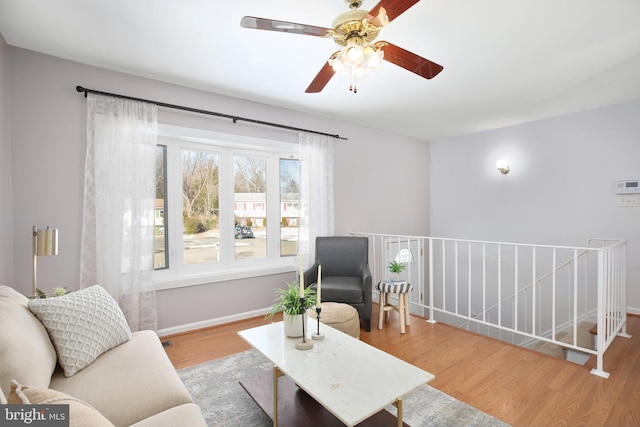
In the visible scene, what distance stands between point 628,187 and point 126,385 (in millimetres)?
4940

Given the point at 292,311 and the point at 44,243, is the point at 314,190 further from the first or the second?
the point at 44,243

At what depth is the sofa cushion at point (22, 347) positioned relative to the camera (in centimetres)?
109

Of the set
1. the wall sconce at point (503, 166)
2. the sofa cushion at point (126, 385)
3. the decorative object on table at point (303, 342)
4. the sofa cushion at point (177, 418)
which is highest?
the wall sconce at point (503, 166)

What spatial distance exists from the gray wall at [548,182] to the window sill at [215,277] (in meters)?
3.11

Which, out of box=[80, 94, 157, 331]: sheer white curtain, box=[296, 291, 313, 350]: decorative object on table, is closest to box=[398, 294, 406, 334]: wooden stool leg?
box=[296, 291, 313, 350]: decorative object on table

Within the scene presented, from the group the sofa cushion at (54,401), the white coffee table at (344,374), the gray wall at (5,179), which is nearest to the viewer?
the sofa cushion at (54,401)

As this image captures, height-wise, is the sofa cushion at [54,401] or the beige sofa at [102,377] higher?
the sofa cushion at [54,401]

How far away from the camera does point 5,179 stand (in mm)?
2160

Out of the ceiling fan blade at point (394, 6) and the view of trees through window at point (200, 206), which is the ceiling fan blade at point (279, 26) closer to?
the ceiling fan blade at point (394, 6)

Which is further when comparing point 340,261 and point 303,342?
point 340,261

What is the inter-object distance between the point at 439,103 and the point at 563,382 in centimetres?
280

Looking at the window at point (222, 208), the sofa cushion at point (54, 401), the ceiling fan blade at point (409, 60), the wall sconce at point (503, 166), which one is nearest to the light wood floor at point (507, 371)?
the window at point (222, 208)

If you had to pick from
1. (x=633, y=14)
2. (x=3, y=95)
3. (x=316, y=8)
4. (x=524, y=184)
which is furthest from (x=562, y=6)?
(x=3, y=95)

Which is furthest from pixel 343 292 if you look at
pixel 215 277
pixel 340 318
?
pixel 215 277
